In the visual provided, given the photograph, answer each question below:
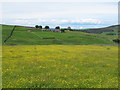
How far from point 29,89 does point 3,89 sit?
1917 millimetres

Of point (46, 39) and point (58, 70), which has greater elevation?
point (46, 39)

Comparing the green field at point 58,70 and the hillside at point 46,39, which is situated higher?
the hillside at point 46,39

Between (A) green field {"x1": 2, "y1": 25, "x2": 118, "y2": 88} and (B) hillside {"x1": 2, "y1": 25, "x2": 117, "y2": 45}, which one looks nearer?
(A) green field {"x1": 2, "y1": 25, "x2": 118, "y2": 88}

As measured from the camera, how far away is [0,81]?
13953 mm

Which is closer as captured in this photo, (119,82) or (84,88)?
(84,88)

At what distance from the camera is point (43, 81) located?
1437 cm

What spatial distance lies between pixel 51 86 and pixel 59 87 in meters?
0.67

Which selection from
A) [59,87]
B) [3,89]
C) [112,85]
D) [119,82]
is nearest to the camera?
[3,89]

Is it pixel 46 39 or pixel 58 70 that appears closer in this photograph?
pixel 58 70

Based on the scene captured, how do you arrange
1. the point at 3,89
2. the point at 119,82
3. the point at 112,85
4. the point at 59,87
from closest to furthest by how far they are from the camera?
the point at 3,89 < the point at 59,87 < the point at 112,85 < the point at 119,82

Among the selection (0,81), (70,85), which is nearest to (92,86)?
(70,85)

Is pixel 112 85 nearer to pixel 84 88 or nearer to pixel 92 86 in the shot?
pixel 92 86

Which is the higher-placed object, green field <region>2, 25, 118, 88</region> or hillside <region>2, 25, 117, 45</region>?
hillside <region>2, 25, 117, 45</region>

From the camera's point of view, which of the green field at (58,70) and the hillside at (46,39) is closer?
the green field at (58,70)
